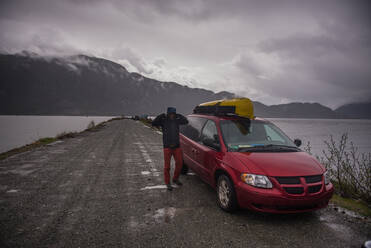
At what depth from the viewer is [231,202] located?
345 cm

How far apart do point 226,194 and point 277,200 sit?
895 millimetres

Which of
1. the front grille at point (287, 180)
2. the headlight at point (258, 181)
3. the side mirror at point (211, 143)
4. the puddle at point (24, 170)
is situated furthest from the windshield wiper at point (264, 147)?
the puddle at point (24, 170)

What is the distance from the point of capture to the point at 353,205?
412cm

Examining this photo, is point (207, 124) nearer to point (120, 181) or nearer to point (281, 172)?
point (281, 172)

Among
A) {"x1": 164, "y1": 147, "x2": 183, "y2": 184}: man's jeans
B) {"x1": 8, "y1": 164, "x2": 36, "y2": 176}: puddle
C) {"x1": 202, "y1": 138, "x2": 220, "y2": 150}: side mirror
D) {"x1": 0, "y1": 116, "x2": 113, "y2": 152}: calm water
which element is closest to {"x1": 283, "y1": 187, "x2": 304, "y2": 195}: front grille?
{"x1": 202, "y1": 138, "x2": 220, "y2": 150}: side mirror

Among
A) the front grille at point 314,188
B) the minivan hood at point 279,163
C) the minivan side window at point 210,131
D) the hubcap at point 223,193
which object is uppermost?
the minivan side window at point 210,131

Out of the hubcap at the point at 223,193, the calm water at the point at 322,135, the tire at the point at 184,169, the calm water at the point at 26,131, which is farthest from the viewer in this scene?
the calm water at the point at 322,135

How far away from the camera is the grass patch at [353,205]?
3.84 meters

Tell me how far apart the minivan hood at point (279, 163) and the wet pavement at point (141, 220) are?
0.89m

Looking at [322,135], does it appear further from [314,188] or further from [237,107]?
[314,188]

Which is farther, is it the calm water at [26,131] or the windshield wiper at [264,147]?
the calm water at [26,131]

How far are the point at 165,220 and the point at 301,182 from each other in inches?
88.7

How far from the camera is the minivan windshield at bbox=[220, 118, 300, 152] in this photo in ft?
12.9

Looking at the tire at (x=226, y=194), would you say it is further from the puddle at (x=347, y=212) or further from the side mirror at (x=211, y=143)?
A: the puddle at (x=347, y=212)
